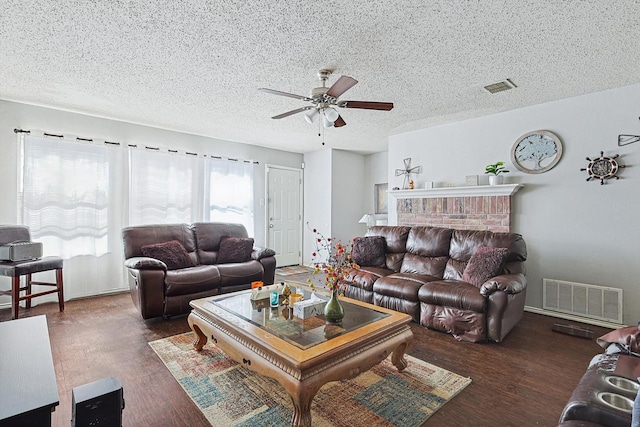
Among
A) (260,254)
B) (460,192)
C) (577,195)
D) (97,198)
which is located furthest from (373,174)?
(97,198)

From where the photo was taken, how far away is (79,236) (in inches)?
164

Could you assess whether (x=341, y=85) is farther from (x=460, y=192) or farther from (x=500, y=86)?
(x=460, y=192)

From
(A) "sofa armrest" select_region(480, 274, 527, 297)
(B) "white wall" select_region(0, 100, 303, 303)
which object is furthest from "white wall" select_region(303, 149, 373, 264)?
(A) "sofa armrest" select_region(480, 274, 527, 297)

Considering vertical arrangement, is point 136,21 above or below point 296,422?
above

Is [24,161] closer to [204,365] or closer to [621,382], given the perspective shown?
[204,365]

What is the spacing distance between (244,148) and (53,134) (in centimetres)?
278

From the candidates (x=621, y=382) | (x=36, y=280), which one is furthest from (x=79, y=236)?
(x=621, y=382)

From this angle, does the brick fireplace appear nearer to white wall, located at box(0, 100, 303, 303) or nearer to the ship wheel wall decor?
the ship wheel wall decor

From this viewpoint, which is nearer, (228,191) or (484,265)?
(484,265)

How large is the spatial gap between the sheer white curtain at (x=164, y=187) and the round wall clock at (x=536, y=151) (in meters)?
4.74

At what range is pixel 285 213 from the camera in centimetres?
654

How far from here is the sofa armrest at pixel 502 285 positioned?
267cm

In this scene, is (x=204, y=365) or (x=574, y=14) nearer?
(x=574, y=14)

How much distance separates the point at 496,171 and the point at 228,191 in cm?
427
